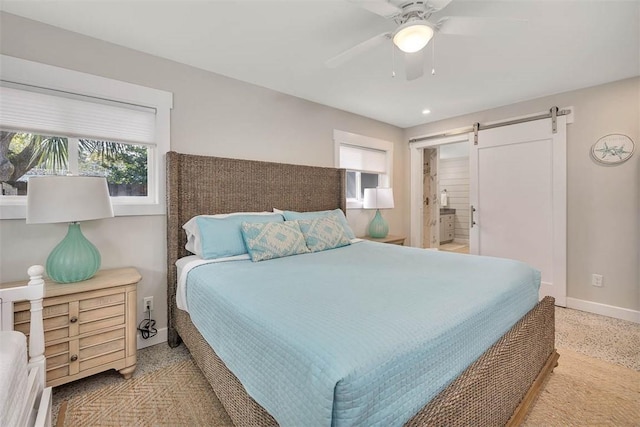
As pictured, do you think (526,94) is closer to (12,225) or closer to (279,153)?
(279,153)

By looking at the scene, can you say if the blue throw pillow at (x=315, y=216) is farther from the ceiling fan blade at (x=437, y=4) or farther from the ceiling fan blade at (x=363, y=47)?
the ceiling fan blade at (x=437, y=4)

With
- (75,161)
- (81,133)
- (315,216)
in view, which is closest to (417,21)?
(315,216)

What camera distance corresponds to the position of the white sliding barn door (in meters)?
3.18

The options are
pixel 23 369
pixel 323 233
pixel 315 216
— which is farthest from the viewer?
pixel 315 216

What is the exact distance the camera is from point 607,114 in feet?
9.41

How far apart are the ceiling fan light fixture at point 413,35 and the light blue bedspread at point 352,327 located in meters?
1.35

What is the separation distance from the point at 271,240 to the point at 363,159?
7.85 ft

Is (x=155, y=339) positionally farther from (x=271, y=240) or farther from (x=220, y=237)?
(x=271, y=240)

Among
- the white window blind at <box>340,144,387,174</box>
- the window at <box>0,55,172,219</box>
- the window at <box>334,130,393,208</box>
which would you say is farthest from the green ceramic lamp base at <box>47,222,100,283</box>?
the white window blind at <box>340,144,387,174</box>

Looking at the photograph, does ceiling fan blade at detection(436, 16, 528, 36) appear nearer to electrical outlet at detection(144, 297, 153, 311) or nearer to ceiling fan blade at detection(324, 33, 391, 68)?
ceiling fan blade at detection(324, 33, 391, 68)

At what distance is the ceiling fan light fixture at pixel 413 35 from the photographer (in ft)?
4.97

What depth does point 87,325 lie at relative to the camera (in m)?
1.75

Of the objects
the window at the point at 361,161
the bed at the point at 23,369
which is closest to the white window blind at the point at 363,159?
the window at the point at 361,161

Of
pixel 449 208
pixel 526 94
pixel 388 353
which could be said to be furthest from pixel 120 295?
pixel 449 208
